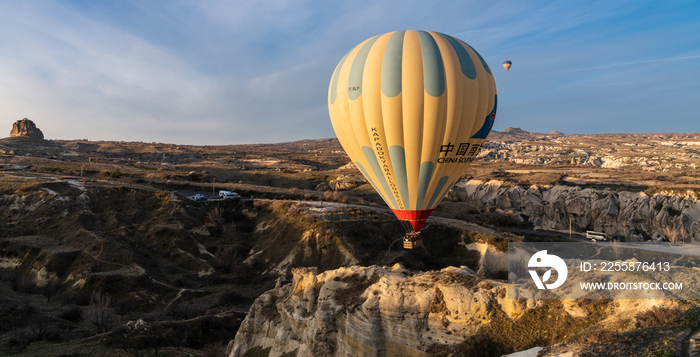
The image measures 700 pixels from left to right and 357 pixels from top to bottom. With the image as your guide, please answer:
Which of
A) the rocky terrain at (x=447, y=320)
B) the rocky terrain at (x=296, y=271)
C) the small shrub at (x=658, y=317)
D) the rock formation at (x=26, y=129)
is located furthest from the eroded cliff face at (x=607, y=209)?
the rock formation at (x=26, y=129)

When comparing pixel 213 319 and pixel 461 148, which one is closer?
pixel 461 148

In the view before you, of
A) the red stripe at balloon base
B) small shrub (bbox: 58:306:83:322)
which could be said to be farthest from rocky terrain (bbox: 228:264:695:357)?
small shrub (bbox: 58:306:83:322)

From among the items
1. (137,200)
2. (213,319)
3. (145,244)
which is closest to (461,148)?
(213,319)

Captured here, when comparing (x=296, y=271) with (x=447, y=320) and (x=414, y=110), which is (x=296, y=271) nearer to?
(x=447, y=320)

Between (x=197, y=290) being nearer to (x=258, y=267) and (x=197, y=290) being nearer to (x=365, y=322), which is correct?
(x=258, y=267)

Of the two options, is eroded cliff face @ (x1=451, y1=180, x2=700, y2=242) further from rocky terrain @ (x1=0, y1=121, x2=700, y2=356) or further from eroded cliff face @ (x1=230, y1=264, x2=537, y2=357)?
eroded cliff face @ (x1=230, y1=264, x2=537, y2=357)
